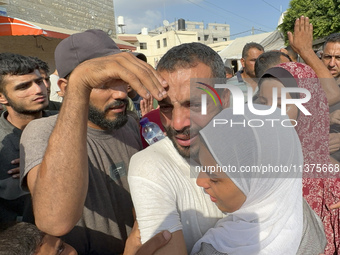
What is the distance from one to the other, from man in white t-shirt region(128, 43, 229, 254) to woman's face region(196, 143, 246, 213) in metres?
0.11

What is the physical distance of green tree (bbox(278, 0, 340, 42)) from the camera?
43.1 ft

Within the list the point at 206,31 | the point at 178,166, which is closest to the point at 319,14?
the point at 178,166

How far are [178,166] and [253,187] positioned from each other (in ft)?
1.27

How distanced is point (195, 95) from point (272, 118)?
447 millimetres

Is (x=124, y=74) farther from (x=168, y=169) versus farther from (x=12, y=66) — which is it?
(x=12, y=66)

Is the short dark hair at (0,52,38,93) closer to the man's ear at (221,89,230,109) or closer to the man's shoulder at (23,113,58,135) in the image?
the man's shoulder at (23,113,58,135)

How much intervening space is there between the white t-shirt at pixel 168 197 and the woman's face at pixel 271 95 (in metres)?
0.83

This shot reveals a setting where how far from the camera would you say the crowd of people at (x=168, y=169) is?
1.10 m

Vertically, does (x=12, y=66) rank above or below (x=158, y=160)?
above

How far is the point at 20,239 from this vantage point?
144 centimetres

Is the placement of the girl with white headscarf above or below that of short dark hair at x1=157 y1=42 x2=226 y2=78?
below

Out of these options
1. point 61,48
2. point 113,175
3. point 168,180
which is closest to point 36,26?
point 61,48

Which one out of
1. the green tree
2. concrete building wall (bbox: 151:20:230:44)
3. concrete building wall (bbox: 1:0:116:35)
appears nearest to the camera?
concrete building wall (bbox: 1:0:116:35)

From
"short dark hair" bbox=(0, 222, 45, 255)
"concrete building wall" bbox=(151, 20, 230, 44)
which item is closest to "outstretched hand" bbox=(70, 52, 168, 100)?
"short dark hair" bbox=(0, 222, 45, 255)
